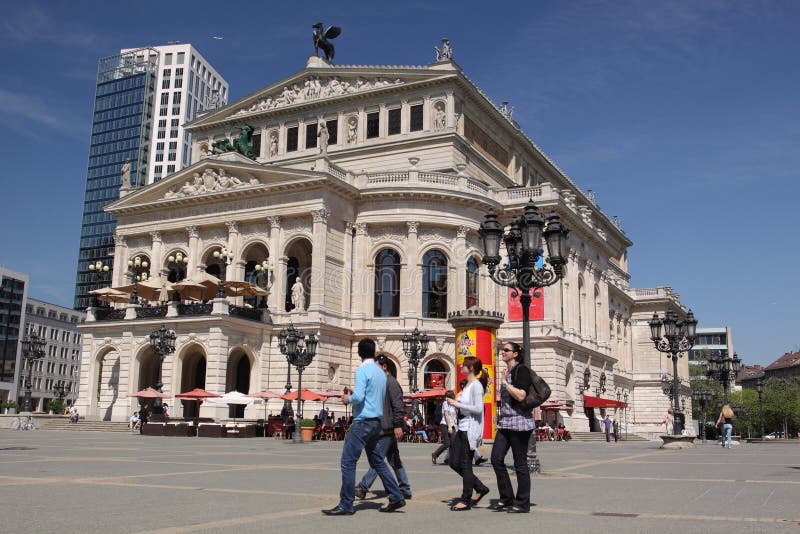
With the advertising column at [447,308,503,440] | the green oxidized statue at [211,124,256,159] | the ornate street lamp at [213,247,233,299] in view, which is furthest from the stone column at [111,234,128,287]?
the advertising column at [447,308,503,440]

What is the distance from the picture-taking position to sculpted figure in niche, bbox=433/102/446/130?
181 feet

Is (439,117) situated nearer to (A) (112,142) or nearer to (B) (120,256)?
(B) (120,256)

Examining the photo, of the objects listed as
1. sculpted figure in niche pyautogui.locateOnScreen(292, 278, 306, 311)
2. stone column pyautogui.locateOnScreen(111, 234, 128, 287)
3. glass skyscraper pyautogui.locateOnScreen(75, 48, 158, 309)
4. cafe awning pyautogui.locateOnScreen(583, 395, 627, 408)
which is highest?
glass skyscraper pyautogui.locateOnScreen(75, 48, 158, 309)

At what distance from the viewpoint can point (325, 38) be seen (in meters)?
61.8

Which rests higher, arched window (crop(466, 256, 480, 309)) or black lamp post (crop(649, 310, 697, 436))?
arched window (crop(466, 256, 480, 309))

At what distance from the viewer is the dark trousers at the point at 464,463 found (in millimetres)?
10255

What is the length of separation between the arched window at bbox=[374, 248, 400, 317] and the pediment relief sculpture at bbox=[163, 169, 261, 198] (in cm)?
927

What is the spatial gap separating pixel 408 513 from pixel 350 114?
5123 centimetres

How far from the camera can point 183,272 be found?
2130 inches

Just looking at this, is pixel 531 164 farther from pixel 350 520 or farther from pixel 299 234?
pixel 350 520

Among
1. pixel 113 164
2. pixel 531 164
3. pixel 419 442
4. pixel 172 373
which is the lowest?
pixel 419 442

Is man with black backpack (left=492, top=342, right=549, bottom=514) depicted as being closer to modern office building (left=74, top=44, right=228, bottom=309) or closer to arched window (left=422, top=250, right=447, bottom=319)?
arched window (left=422, top=250, right=447, bottom=319)

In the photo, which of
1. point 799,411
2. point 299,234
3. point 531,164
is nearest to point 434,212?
point 299,234

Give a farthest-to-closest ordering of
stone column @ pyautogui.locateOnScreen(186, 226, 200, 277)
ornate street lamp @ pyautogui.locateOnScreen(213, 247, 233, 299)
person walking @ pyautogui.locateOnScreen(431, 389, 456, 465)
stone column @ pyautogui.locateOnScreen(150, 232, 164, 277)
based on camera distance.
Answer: stone column @ pyautogui.locateOnScreen(150, 232, 164, 277), stone column @ pyautogui.locateOnScreen(186, 226, 200, 277), ornate street lamp @ pyautogui.locateOnScreen(213, 247, 233, 299), person walking @ pyautogui.locateOnScreen(431, 389, 456, 465)
